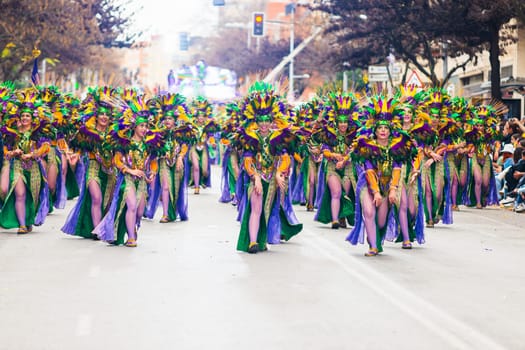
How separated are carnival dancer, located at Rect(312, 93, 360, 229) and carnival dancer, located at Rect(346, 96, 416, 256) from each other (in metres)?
3.34

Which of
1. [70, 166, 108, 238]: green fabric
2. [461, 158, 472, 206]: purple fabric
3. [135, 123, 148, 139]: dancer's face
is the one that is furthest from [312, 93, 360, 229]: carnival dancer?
[461, 158, 472, 206]: purple fabric

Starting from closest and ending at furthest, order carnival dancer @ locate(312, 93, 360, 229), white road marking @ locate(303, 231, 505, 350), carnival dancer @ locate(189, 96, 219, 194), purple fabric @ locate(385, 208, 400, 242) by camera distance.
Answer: white road marking @ locate(303, 231, 505, 350) → purple fabric @ locate(385, 208, 400, 242) → carnival dancer @ locate(312, 93, 360, 229) → carnival dancer @ locate(189, 96, 219, 194)

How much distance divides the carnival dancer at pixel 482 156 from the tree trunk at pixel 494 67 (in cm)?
679

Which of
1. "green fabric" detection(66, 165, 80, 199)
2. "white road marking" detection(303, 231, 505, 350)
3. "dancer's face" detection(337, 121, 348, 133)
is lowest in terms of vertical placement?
"white road marking" detection(303, 231, 505, 350)

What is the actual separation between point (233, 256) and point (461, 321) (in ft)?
15.4

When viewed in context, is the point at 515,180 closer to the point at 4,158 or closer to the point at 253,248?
the point at 253,248

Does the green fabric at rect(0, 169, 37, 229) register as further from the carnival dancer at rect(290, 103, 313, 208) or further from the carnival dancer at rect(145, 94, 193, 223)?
the carnival dancer at rect(290, 103, 313, 208)

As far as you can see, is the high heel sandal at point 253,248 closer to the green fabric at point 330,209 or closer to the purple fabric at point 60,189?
the green fabric at point 330,209

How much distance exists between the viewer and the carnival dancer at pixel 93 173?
47.9 feet

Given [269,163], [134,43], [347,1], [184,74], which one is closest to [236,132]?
[269,163]

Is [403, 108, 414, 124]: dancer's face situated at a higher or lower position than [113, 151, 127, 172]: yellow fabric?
higher

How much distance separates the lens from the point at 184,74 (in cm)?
6500

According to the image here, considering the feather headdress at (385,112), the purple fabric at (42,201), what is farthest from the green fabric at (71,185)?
the feather headdress at (385,112)

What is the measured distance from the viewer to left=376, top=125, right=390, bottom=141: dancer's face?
13.1m
